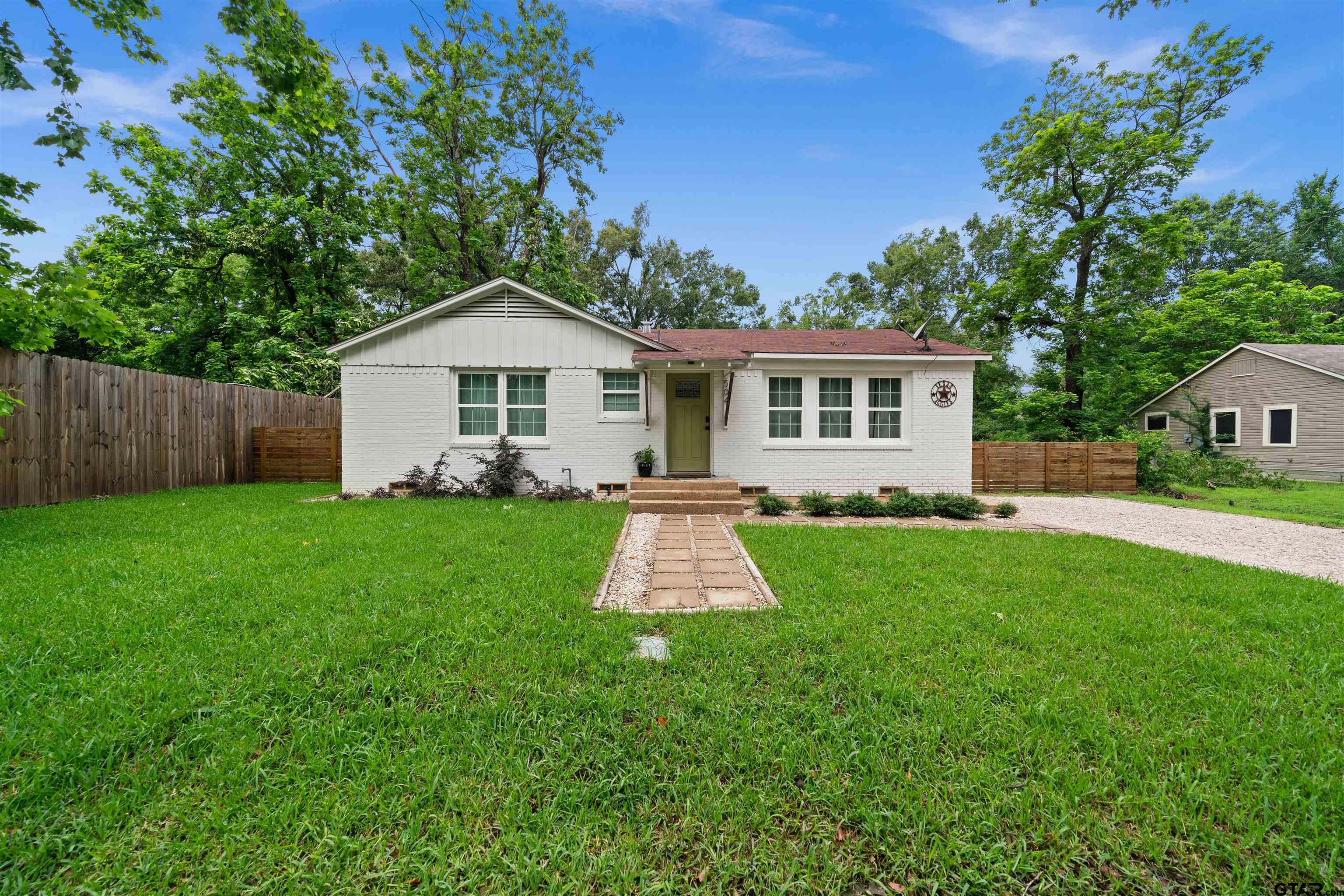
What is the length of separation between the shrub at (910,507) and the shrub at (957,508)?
13 cm

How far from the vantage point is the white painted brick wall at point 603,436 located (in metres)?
9.58

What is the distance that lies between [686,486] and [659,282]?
20786mm

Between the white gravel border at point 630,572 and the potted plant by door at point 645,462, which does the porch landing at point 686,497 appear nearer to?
the potted plant by door at point 645,462

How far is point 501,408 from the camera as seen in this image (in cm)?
977

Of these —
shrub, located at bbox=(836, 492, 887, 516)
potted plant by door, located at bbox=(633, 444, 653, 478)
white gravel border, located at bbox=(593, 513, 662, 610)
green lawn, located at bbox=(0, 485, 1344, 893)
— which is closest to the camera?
green lawn, located at bbox=(0, 485, 1344, 893)

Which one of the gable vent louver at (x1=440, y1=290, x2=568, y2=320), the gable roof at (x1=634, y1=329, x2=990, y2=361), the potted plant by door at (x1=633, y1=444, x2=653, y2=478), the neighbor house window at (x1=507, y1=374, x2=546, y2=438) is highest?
the gable vent louver at (x1=440, y1=290, x2=568, y2=320)

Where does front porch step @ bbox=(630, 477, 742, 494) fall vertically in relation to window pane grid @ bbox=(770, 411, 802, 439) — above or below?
below

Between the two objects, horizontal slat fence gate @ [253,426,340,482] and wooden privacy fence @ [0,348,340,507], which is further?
horizontal slat fence gate @ [253,426,340,482]

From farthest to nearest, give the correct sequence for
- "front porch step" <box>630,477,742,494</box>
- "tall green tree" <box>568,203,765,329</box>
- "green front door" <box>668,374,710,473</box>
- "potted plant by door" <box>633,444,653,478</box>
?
"tall green tree" <box>568,203,765,329</box> → "green front door" <box>668,374,710,473</box> → "potted plant by door" <box>633,444,653,478</box> → "front porch step" <box>630,477,742,494</box>

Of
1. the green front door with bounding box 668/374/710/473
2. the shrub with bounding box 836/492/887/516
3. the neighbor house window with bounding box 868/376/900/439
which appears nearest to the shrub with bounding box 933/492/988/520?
the shrub with bounding box 836/492/887/516

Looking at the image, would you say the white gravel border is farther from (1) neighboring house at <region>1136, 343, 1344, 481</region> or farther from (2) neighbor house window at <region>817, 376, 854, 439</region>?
(1) neighboring house at <region>1136, 343, 1344, 481</region>

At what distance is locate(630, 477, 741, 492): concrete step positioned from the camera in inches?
345

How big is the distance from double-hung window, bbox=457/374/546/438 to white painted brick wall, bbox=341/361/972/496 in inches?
10.1

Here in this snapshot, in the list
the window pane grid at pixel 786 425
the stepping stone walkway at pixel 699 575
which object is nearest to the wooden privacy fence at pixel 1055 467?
the window pane grid at pixel 786 425
